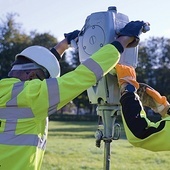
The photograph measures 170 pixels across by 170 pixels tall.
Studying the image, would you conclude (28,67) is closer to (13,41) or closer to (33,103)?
(33,103)

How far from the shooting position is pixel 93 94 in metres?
3.19

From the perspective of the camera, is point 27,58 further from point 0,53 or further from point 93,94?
point 0,53

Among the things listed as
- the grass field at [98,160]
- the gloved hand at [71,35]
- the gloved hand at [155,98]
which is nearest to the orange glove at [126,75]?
the gloved hand at [155,98]

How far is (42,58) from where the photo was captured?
8.91 feet

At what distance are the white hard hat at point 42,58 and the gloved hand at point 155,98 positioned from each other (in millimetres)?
694

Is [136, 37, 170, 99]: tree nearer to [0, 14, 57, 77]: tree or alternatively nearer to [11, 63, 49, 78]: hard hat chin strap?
[0, 14, 57, 77]: tree

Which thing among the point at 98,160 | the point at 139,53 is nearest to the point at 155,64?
the point at 139,53

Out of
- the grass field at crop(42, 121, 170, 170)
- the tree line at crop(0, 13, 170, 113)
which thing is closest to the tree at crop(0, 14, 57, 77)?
the tree line at crop(0, 13, 170, 113)

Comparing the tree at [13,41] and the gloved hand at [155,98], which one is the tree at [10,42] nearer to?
the tree at [13,41]

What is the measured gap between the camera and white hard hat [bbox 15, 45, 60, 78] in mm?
2699

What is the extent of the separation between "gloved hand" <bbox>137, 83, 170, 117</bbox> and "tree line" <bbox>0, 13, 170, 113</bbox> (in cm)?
4371

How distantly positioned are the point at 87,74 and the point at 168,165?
312 inches

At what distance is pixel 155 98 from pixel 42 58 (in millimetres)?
923

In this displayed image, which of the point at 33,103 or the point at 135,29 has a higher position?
the point at 135,29
